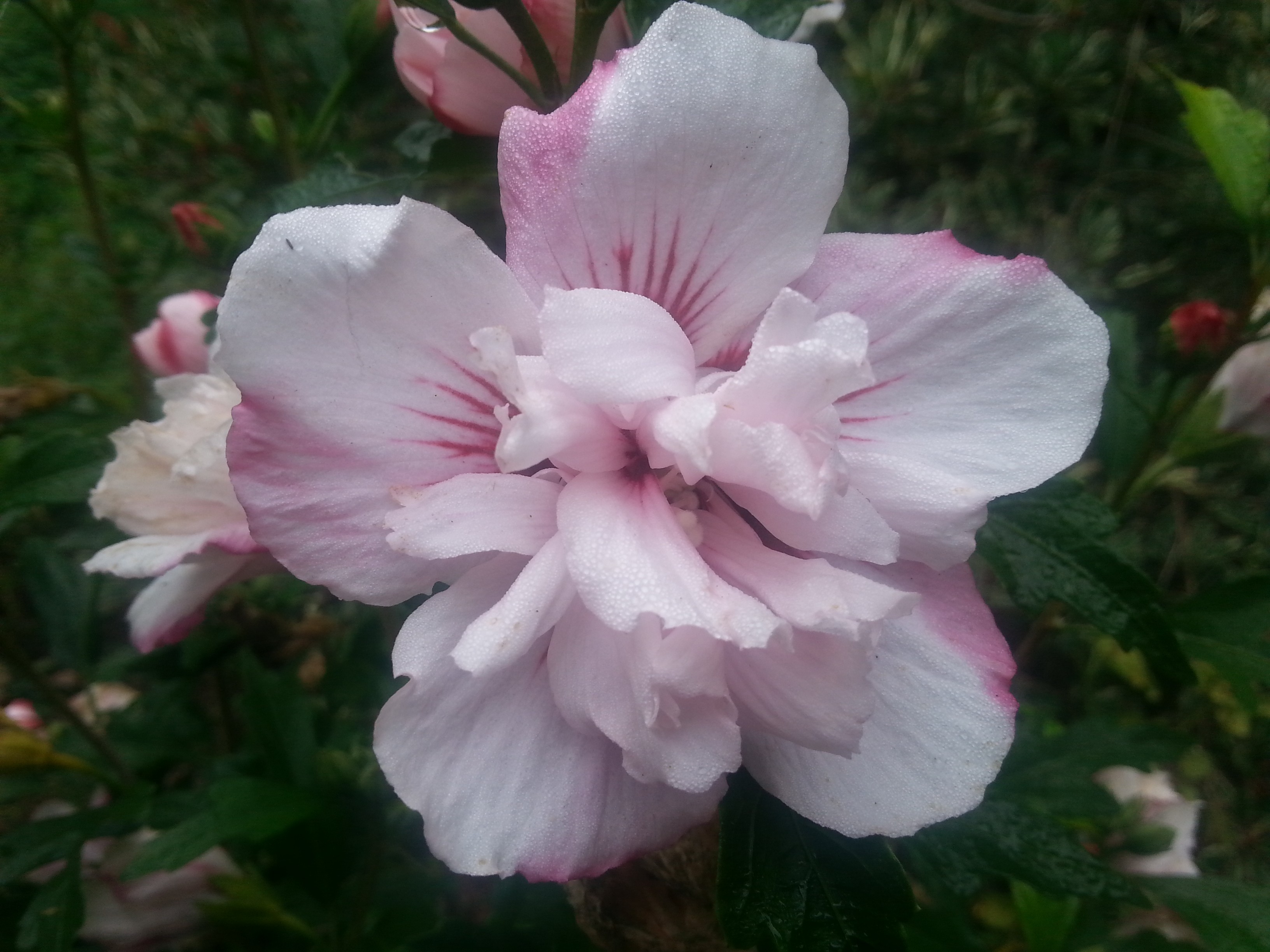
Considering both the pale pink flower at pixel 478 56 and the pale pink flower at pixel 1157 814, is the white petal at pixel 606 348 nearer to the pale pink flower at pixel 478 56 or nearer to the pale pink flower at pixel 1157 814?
the pale pink flower at pixel 478 56

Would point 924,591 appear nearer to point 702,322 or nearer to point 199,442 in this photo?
point 702,322

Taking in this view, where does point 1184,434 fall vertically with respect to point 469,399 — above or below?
below

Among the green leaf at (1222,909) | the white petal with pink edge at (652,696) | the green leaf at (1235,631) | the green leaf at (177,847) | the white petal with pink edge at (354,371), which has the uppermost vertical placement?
the white petal with pink edge at (354,371)

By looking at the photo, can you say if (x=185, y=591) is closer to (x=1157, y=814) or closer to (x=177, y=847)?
(x=177, y=847)

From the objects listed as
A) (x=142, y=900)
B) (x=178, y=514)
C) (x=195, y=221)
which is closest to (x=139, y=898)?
(x=142, y=900)

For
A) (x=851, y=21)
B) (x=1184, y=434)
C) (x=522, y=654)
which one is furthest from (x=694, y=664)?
(x=851, y=21)

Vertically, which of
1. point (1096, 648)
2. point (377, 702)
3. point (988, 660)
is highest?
point (988, 660)

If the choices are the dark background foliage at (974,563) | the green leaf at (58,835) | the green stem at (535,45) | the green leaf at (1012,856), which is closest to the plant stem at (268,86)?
the dark background foliage at (974,563)
